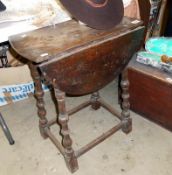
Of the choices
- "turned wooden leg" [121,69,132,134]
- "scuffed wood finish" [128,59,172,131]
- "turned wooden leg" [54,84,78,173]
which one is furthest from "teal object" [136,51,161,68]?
"turned wooden leg" [54,84,78,173]

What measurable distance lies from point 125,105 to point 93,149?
0.36 m

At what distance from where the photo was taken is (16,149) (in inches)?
63.2

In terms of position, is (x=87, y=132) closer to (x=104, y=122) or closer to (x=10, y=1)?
(x=104, y=122)

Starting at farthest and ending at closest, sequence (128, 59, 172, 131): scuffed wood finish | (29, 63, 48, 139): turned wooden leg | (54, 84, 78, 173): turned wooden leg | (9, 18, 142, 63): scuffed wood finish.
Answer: (128, 59, 172, 131): scuffed wood finish → (29, 63, 48, 139): turned wooden leg → (54, 84, 78, 173): turned wooden leg → (9, 18, 142, 63): scuffed wood finish

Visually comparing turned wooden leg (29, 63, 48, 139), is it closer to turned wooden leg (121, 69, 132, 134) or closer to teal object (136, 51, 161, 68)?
turned wooden leg (121, 69, 132, 134)

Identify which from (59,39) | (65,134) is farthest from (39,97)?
(59,39)

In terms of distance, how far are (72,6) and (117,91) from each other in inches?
41.9

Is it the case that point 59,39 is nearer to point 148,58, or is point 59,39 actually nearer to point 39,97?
point 39,97

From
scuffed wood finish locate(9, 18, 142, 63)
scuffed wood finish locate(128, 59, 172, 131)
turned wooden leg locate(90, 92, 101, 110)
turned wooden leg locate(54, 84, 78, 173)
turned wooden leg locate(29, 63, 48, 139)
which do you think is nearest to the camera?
scuffed wood finish locate(9, 18, 142, 63)

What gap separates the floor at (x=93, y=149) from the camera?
1.44 meters

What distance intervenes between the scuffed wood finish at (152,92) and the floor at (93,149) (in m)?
0.09

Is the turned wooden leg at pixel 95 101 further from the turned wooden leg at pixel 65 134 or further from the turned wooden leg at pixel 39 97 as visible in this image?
the turned wooden leg at pixel 65 134

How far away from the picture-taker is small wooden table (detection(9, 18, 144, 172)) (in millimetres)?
1059

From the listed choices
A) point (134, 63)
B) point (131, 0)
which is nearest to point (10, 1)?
point (131, 0)
